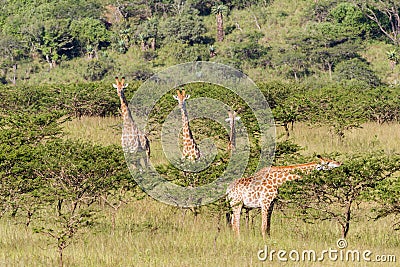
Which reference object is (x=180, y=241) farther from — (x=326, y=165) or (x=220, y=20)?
(x=220, y=20)

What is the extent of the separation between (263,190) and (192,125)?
7226mm

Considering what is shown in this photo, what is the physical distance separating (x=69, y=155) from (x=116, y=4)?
177 feet

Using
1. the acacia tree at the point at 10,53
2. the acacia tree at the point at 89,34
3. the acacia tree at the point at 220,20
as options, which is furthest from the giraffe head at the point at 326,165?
the acacia tree at the point at 89,34

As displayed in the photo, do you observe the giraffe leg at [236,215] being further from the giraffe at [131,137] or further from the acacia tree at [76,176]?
the giraffe at [131,137]

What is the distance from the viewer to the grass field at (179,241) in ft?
29.8

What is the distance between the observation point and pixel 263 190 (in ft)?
35.4

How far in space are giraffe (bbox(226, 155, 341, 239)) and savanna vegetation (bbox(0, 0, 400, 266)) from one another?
0.20 metres

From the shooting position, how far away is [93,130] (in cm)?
2216

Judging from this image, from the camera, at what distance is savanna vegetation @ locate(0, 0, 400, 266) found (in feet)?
33.3

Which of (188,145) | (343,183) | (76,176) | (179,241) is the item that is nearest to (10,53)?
(188,145)

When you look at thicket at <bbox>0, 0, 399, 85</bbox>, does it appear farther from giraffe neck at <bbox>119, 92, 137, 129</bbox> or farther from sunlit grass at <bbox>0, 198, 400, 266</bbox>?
sunlit grass at <bbox>0, 198, 400, 266</bbox>

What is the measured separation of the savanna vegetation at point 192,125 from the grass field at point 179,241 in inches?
1.2

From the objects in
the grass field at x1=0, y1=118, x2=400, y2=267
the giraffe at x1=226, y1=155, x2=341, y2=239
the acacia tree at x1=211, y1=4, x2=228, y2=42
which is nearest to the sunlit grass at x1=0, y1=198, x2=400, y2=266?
the grass field at x1=0, y1=118, x2=400, y2=267

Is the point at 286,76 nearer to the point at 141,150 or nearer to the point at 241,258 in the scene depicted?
the point at 141,150
